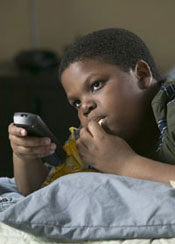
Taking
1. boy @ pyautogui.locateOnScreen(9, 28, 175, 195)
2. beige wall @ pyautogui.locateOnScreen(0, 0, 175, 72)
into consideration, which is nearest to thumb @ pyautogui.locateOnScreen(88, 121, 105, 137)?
boy @ pyautogui.locateOnScreen(9, 28, 175, 195)

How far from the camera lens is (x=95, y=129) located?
898 millimetres

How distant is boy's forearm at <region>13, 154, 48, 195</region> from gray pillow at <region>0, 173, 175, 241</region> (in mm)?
386

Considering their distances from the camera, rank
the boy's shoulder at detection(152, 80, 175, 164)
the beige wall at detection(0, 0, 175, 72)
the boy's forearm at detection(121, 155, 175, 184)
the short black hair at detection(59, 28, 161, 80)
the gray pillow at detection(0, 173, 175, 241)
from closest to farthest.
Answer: the gray pillow at detection(0, 173, 175, 241) < the boy's forearm at detection(121, 155, 175, 184) < the boy's shoulder at detection(152, 80, 175, 164) < the short black hair at detection(59, 28, 161, 80) < the beige wall at detection(0, 0, 175, 72)

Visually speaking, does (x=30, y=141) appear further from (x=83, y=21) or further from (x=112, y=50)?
(x=83, y=21)

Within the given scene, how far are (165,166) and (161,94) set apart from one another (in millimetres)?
217

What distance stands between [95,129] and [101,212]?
0.28 metres

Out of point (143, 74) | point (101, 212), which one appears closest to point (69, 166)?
point (143, 74)

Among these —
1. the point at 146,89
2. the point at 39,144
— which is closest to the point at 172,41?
the point at 146,89

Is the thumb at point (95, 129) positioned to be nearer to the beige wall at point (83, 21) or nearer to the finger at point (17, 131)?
the finger at point (17, 131)

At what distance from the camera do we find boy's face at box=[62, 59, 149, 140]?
950mm

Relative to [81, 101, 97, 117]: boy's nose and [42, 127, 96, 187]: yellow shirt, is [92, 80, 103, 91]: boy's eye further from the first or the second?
[42, 127, 96, 187]: yellow shirt

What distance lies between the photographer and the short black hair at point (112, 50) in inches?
40.6

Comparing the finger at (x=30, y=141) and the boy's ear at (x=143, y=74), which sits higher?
the boy's ear at (x=143, y=74)

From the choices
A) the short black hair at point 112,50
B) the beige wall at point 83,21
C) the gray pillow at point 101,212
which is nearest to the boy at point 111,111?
the short black hair at point 112,50
